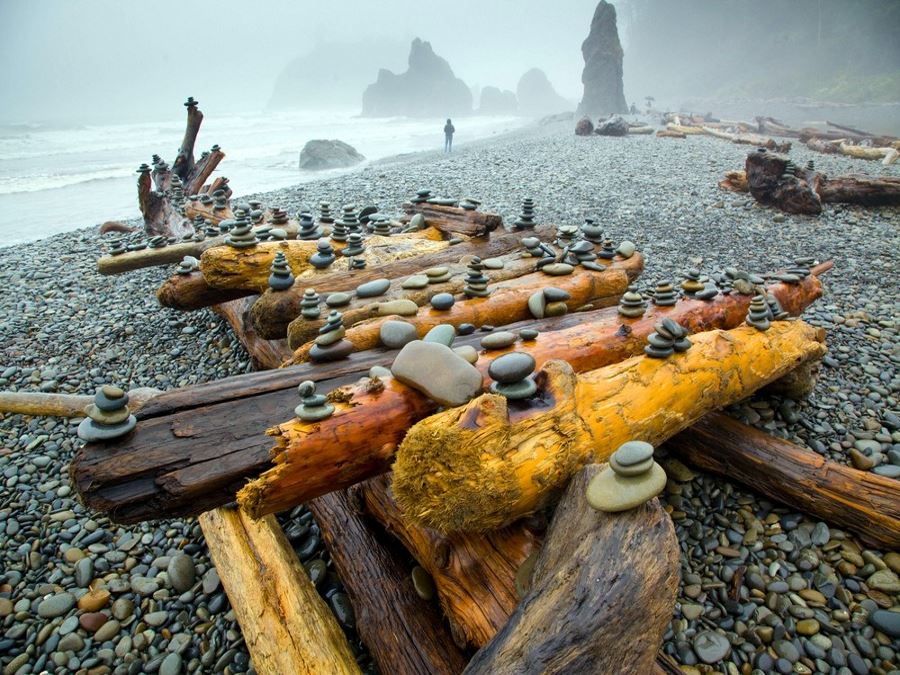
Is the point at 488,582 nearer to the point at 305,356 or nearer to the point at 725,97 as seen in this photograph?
the point at 305,356

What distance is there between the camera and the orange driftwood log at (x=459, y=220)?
505 centimetres

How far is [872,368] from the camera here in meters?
3.90

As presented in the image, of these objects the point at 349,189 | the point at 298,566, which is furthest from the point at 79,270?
the point at 298,566

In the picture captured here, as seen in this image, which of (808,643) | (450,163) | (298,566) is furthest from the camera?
(450,163)

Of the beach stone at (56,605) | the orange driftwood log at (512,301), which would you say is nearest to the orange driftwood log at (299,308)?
the orange driftwood log at (512,301)

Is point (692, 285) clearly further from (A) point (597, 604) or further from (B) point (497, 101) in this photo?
(B) point (497, 101)

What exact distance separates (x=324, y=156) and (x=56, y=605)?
962 inches

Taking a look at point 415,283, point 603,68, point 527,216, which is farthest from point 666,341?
point 603,68

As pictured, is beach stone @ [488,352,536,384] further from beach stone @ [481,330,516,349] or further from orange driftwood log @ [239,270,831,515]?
beach stone @ [481,330,516,349]

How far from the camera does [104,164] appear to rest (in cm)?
2586

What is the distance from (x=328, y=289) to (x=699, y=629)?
3.21 metres

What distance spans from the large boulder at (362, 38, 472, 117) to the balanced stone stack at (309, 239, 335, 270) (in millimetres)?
111545

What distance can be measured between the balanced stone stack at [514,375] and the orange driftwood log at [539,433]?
0.05 m

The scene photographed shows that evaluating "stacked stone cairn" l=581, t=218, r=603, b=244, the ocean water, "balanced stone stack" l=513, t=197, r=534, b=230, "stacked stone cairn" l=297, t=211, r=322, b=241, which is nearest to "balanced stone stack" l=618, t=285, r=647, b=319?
"stacked stone cairn" l=581, t=218, r=603, b=244
